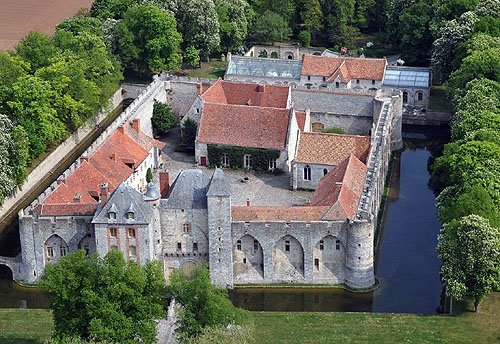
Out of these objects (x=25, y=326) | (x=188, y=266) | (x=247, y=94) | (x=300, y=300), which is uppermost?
(x=247, y=94)

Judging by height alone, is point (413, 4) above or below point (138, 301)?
above

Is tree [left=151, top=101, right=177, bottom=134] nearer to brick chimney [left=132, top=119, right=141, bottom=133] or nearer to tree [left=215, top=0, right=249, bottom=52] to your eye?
brick chimney [left=132, top=119, right=141, bottom=133]

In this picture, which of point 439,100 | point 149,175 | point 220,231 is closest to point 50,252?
point 220,231

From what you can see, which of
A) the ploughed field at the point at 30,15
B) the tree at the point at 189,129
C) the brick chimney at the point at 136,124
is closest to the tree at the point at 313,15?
the ploughed field at the point at 30,15

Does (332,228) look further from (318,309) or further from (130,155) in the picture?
(130,155)

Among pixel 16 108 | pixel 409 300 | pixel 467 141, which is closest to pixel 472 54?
pixel 467 141

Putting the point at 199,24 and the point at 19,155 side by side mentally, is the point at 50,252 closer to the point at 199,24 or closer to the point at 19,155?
the point at 19,155
